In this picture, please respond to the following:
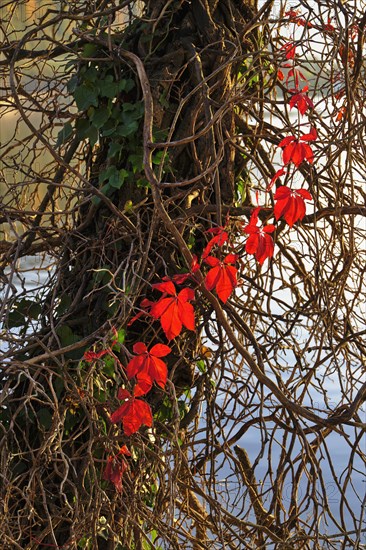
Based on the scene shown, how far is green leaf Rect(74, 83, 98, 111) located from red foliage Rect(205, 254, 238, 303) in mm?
425

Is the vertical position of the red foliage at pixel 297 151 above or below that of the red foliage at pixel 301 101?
below

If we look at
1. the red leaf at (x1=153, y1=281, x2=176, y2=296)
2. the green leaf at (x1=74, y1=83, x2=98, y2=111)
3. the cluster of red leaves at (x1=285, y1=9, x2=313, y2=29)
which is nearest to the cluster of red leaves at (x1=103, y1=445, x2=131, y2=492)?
the red leaf at (x1=153, y1=281, x2=176, y2=296)

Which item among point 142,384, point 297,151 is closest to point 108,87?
point 297,151

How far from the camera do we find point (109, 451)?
1709 mm

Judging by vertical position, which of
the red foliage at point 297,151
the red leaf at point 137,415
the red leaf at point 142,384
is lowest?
the red leaf at point 137,415

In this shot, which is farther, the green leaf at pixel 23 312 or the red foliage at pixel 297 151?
the green leaf at pixel 23 312

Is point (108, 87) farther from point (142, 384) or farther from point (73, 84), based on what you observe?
point (142, 384)

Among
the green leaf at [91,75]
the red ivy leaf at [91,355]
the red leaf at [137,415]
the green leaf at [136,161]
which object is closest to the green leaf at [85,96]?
the green leaf at [91,75]

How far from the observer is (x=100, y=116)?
179 cm

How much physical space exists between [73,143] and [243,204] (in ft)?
1.48

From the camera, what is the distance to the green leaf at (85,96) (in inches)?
70.2

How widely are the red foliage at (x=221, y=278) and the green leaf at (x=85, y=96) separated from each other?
425 mm

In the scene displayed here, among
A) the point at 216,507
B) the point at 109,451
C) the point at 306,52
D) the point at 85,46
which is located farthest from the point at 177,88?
the point at 216,507

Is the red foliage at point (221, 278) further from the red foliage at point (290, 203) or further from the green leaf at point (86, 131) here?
the green leaf at point (86, 131)
